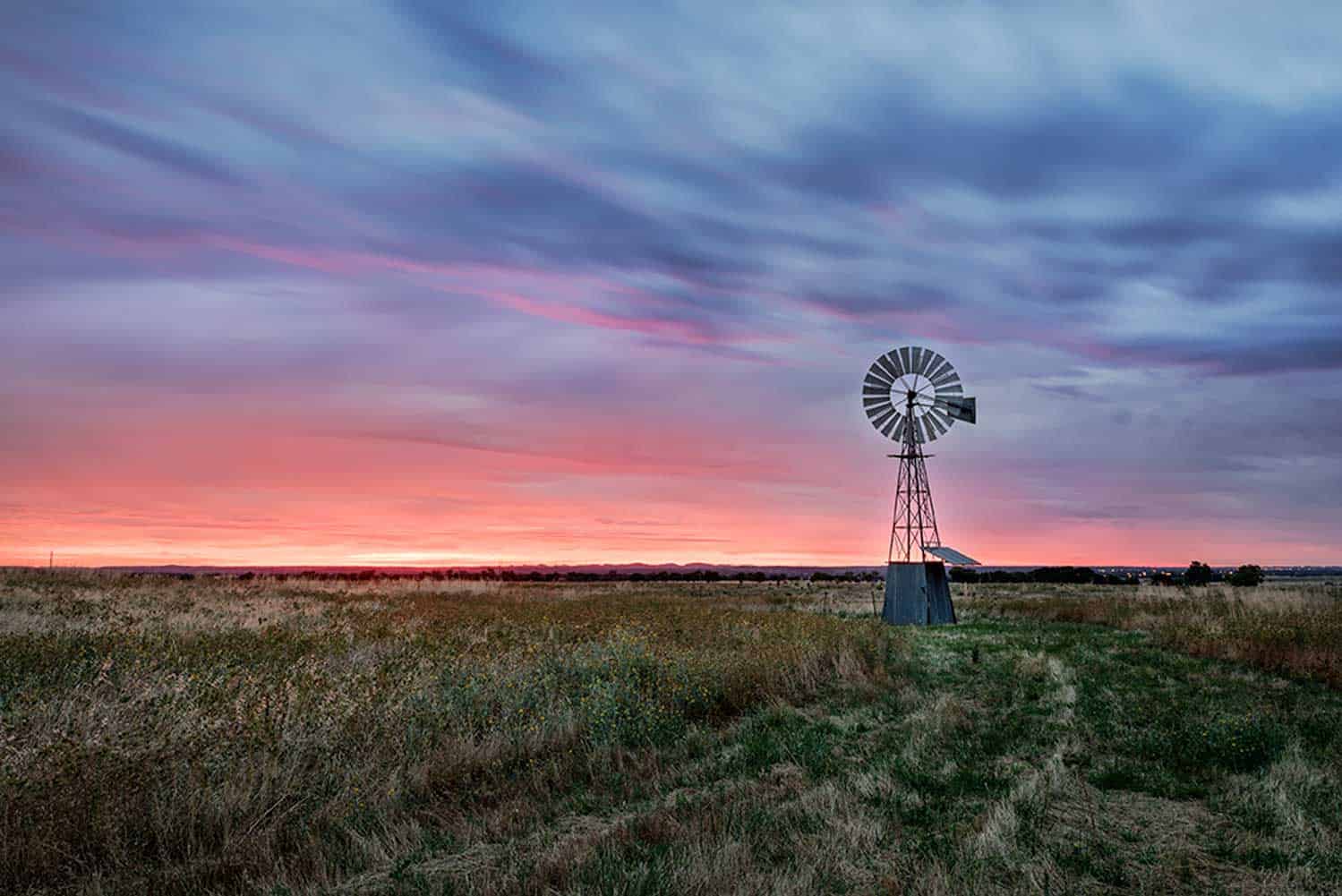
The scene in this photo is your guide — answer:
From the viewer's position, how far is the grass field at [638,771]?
657 cm

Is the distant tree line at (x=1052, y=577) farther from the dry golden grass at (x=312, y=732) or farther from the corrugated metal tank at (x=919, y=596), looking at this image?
the dry golden grass at (x=312, y=732)

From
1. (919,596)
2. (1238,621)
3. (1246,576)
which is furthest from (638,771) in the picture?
(1246,576)

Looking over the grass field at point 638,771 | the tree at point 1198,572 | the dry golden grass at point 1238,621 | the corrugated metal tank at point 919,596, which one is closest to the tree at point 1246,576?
the tree at point 1198,572

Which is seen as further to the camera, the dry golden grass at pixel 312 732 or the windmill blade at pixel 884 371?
the windmill blade at pixel 884 371

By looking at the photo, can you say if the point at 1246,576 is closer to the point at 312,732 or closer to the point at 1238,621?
the point at 1238,621

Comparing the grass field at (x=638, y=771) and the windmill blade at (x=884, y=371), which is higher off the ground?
the windmill blade at (x=884, y=371)

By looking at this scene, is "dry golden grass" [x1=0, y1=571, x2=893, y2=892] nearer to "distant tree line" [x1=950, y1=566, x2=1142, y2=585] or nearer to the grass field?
the grass field

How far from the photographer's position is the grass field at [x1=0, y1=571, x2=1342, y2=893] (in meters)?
6.57

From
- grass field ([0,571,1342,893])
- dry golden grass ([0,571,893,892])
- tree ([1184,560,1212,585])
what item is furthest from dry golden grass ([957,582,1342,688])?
tree ([1184,560,1212,585])

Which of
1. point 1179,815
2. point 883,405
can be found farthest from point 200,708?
point 883,405

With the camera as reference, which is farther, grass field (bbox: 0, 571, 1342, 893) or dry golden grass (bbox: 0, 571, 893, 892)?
dry golden grass (bbox: 0, 571, 893, 892)

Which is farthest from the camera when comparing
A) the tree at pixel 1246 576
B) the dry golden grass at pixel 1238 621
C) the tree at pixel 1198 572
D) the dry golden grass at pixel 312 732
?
the tree at pixel 1198 572

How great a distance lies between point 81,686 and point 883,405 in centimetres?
3227

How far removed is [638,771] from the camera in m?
9.44
